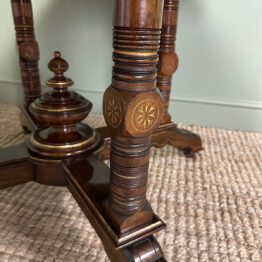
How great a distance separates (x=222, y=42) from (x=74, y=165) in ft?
2.48

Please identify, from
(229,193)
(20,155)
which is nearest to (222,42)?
(229,193)

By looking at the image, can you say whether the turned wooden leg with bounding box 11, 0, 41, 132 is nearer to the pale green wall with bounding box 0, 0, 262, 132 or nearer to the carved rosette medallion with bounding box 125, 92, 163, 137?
the pale green wall with bounding box 0, 0, 262, 132

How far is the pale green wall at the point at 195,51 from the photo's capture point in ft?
3.46

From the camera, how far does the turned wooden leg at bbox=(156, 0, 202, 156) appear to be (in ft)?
2.55

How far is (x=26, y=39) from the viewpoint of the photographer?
0.89 metres

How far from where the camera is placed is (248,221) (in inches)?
25.0

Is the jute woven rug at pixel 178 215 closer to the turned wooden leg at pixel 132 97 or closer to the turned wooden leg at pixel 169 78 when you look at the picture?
the turned wooden leg at pixel 169 78

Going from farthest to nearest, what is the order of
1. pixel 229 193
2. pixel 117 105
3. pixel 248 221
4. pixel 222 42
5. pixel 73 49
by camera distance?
pixel 73 49, pixel 222 42, pixel 229 193, pixel 248 221, pixel 117 105

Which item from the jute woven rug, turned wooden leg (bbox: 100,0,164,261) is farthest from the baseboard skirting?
turned wooden leg (bbox: 100,0,164,261)

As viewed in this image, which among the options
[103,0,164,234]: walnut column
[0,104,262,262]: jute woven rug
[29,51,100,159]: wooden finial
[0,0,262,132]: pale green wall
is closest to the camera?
[103,0,164,234]: walnut column

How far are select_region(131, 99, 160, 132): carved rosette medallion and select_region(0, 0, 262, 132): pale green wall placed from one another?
81 centimetres

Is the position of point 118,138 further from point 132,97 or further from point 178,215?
point 178,215

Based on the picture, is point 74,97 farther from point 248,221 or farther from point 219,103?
point 219,103

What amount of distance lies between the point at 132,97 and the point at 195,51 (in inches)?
33.1
